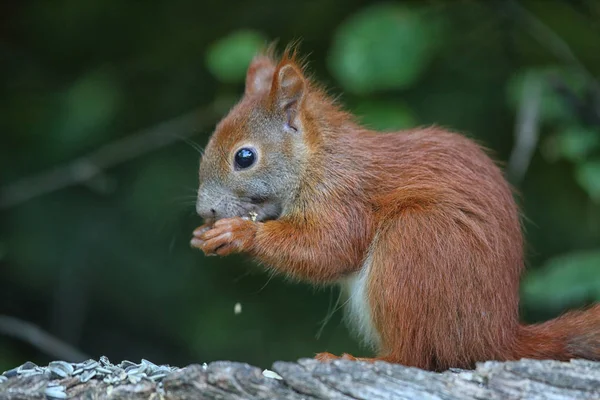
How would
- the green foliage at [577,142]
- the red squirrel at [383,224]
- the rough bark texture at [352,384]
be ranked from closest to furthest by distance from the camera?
the rough bark texture at [352,384] → the red squirrel at [383,224] → the green foliage at [577,142]

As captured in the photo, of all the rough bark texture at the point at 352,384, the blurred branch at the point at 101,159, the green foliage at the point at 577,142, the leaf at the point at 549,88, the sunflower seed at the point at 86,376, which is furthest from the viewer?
the blurred branch at the point at 101,159

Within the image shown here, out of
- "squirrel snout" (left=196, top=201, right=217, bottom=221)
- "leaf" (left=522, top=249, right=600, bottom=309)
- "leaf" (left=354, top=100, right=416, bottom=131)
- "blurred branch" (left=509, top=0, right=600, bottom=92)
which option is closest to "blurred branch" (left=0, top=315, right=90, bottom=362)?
"squirrel snout" (left=196, top=201, right=217, bottom=221)

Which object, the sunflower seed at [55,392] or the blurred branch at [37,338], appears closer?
the sunflower seed at [55,392]

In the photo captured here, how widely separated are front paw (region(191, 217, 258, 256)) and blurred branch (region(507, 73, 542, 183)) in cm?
123

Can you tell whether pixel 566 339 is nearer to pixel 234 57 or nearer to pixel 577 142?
pixel 577 142

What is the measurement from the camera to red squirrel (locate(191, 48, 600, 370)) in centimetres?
214

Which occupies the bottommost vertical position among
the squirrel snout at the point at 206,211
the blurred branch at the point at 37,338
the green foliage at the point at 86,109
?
the blurred branch at the point at 37,338

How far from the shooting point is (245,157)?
8.33ft

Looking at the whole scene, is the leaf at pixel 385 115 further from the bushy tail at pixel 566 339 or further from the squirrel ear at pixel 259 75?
the bushy tail at pixel 566 339

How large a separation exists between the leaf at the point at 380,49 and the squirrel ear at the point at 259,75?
0.99 ft

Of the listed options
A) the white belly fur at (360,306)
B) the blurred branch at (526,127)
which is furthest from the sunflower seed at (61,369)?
the blurred branch at (526,127)

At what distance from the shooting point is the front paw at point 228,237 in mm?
2346

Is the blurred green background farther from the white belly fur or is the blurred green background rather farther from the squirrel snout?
the white belly fur

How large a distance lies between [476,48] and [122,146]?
1.68m
